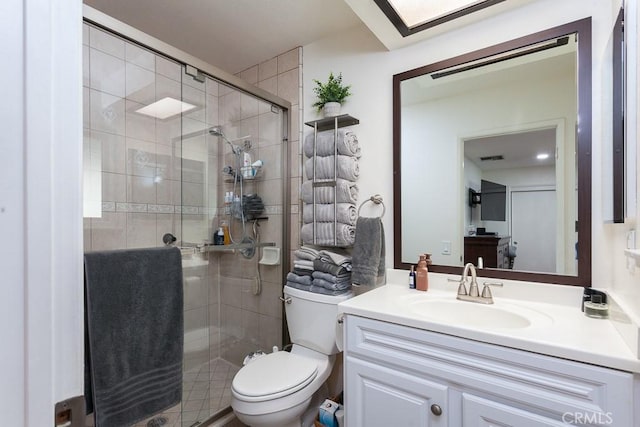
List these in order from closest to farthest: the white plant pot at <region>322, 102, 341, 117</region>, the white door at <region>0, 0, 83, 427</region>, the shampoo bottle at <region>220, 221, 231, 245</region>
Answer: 1. the white door at <region>0, 0, 83, 427</region>
2. the white plant pot at <region>322, 102, 341, 117</region>
3. the shampoo bottle at <region>220, 221, 231, 245</region>

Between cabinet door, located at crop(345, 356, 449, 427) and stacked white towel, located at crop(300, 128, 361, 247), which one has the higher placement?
stacked white towel, located at crop(300, 128, 361, 247)

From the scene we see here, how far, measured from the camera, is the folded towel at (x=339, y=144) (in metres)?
1.79

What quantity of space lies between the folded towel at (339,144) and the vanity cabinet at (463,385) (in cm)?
95

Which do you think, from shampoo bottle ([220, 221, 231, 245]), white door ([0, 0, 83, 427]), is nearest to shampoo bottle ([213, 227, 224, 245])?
shampoo bottle ([220, 221, 231, 245])

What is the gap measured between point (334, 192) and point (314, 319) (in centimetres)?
71

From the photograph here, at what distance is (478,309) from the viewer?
1.33 m

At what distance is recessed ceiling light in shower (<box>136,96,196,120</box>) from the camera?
1901mm

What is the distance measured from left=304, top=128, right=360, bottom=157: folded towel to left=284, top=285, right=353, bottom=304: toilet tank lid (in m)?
0.80

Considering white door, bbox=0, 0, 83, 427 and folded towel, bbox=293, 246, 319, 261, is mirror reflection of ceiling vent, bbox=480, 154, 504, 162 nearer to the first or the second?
folded towel, bbox=293, 246, 319, 261

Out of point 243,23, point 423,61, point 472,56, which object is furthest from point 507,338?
point 243,23

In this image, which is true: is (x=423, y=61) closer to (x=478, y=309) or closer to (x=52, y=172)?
(x=478, y=309)

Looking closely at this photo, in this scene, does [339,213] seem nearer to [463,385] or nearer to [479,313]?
[479,313]

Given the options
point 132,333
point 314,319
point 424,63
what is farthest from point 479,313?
point 132,333

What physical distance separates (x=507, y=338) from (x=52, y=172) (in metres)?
1.16
